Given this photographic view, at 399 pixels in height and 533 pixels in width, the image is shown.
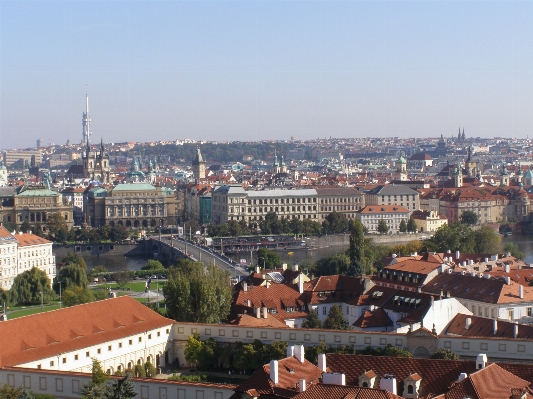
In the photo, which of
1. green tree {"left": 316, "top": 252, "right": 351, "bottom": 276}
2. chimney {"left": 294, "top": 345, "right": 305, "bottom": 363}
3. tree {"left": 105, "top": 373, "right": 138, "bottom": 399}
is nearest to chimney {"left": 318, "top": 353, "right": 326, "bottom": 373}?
chimney {"left": 294, "top": 345, "right": 305, "bottom": 363}

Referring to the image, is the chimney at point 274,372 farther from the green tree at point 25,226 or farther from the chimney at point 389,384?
the green tree at point 25,226

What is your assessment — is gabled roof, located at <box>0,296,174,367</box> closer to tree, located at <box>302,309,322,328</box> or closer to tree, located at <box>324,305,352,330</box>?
tree, located at <box>324,305,352,330</box>

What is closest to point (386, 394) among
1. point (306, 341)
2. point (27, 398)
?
point (27, 398)

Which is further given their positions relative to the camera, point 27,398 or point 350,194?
point 350,194

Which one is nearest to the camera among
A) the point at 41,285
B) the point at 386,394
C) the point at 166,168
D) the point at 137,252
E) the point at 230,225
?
the point at 386,394

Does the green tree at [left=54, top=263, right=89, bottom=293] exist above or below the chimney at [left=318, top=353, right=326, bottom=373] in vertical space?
below

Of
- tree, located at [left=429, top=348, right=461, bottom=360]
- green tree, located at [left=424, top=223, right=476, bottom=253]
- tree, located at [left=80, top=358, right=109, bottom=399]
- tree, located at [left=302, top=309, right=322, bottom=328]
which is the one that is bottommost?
green tree, located at [left=424, top=223, right=476, bottom=253]

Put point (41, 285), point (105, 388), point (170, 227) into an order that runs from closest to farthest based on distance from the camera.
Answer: point (105, 388) < point (41, 285) < point (170, 227)

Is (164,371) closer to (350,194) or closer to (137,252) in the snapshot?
(137,252)
